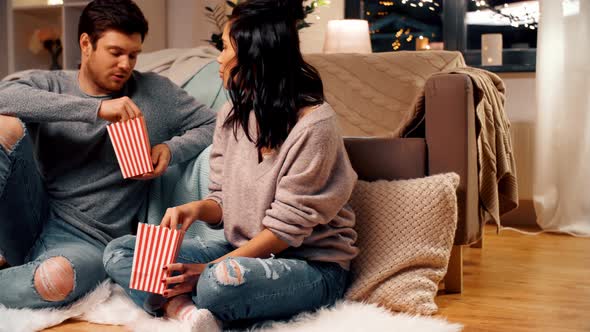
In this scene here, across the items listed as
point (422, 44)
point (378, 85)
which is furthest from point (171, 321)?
point (422, 44)

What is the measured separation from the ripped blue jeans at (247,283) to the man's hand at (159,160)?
20 cm

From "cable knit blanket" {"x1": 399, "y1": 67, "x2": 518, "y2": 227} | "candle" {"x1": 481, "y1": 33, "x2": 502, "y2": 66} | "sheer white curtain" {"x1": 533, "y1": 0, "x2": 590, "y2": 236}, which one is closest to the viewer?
"cable knit blanket" {"x1": 399, "y1": 67, "x2": 518, "y2": 227}

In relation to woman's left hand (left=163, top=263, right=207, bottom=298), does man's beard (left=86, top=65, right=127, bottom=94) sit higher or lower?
higher

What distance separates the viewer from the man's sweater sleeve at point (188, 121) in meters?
2.15

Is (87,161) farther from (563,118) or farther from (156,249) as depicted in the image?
(563,118)

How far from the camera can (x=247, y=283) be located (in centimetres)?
163

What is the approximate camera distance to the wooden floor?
6.27 feet

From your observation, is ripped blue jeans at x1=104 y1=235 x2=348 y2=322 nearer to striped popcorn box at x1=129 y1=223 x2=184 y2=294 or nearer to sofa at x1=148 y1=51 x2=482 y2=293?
striped popcorn box at x1=129 y1=223 x2=184 y2=294

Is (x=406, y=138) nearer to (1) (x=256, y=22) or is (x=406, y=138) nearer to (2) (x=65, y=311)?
(1) (x=256, y=22)

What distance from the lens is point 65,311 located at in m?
1.85

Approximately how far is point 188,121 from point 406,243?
724 millimetres

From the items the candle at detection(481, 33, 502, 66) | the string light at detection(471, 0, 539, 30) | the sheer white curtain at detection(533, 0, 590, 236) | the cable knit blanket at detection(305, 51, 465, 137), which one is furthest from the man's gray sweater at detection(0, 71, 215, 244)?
the string light at detection(471, 0, 539, 30)

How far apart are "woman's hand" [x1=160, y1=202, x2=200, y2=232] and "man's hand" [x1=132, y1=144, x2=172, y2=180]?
25 cm

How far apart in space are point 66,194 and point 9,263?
0.76 ft
